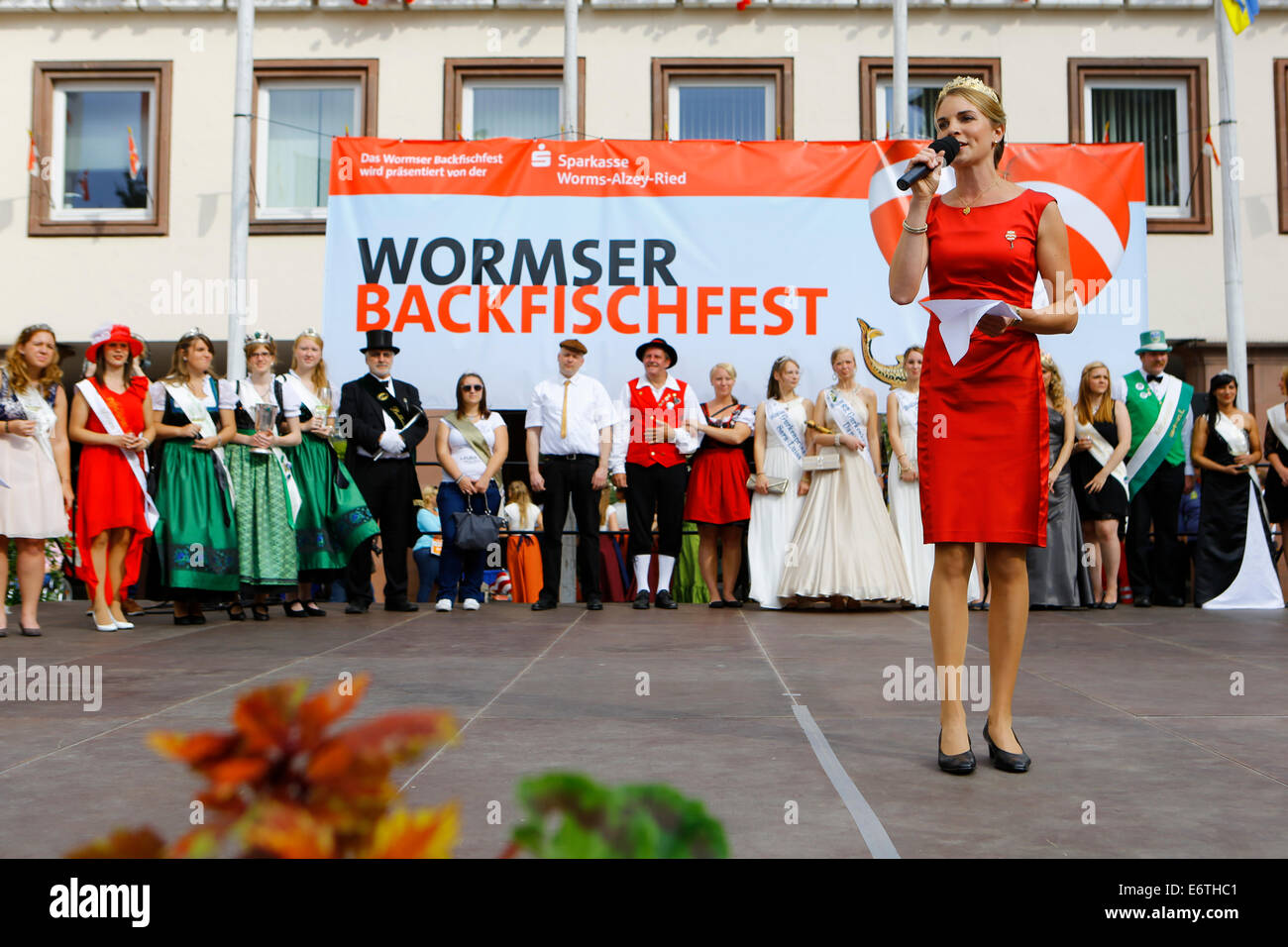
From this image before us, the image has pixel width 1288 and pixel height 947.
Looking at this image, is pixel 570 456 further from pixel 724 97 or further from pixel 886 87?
pixel 886 87

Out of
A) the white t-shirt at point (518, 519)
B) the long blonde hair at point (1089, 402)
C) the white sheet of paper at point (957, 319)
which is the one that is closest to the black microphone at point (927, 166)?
the white sheet of paper at point (957, 319)

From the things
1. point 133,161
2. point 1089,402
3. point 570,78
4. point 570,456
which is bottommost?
point 570,456

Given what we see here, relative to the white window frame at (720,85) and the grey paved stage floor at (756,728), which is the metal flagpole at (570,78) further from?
the grey paved stage floor at (756,728)

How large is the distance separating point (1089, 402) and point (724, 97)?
7.12 meters

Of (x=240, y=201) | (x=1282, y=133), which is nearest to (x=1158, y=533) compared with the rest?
(x=1282, y=133)

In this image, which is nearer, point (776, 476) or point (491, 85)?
point (776, 476)

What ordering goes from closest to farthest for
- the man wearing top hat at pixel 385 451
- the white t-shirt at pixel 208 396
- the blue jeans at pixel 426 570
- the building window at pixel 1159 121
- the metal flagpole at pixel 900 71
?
the white t-shirt at pixel 208 396
the man wearing top hat at pixel 385 451
the metal flagpole at pixel 900 71
the blue jeans at pixel 426 570
the building window at pixel 1159 121

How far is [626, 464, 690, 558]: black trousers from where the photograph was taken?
32.2ft

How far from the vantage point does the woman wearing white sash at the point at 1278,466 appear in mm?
9961

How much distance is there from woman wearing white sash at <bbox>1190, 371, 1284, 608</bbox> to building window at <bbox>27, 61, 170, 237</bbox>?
11.6 m

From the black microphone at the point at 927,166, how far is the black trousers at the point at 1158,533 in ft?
23.9

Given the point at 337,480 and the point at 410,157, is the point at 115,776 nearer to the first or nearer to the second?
the point at 337,480

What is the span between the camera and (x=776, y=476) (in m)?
10.1
